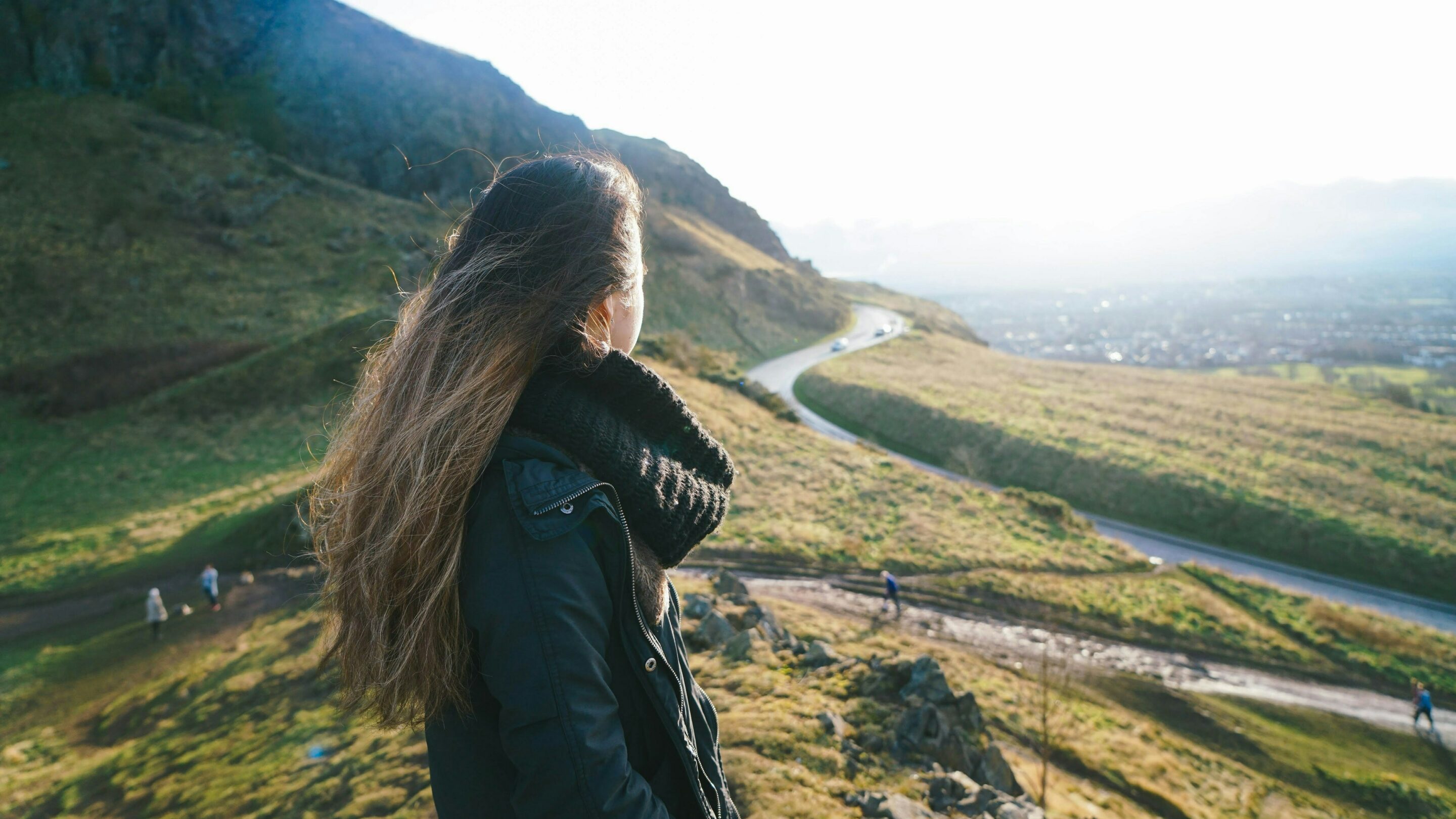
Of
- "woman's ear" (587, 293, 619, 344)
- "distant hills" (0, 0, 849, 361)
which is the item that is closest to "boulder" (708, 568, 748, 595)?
"woman's ear" (587, 293, 619, 344)

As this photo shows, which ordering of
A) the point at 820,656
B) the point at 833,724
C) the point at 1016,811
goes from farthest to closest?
the point at 820,656
the point at 833,724
the point at 1016,811

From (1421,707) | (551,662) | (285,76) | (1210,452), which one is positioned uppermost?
(285,76)

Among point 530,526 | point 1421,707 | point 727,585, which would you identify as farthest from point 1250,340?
point 530,526

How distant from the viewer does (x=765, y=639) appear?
1168 cm

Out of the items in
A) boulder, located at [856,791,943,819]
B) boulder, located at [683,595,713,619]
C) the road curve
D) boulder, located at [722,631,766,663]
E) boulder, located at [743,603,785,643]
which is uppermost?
boulder, located at [856,791,943,819]

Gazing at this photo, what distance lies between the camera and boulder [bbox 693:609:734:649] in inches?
440

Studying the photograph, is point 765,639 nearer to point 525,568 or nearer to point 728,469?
point 728,469

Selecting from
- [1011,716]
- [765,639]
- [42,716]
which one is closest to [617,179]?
[765,639]

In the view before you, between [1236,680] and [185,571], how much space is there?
31.7m

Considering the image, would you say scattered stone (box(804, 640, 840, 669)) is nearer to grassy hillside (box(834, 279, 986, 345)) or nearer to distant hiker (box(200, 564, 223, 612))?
distant hiker (box(200, 564, 223, 612))

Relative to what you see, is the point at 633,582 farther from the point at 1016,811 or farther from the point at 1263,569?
the point at 1263,569

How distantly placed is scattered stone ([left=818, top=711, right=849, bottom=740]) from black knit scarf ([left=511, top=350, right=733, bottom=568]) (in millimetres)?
7081

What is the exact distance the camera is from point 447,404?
1.81 m

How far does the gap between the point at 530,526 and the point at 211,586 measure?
18662 mm
